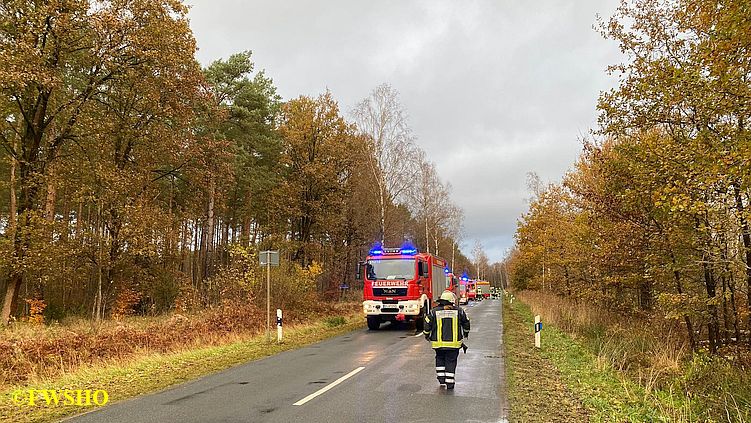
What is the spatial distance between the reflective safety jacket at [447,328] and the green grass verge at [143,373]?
16.4 ft

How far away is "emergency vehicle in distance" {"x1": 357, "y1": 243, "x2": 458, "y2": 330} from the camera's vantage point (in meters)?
19.6

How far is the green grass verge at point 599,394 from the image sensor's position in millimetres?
6703

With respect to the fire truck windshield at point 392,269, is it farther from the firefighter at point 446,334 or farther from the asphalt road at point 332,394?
the firefighter at point 446,334

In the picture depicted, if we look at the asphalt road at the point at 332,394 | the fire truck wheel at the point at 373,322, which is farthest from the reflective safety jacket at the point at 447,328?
the fire truck wheel at the point at 373,322

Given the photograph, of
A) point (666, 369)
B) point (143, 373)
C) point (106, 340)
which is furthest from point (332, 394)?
point (106, 340)

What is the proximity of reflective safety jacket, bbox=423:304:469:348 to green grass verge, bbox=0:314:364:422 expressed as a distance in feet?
16.4

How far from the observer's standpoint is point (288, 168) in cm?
3625

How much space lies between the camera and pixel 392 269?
2003 cm

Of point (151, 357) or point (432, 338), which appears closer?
point (432, 338)

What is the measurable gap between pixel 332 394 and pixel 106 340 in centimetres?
765

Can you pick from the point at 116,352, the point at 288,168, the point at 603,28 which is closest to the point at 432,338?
the point at 116,352

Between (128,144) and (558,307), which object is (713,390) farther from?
(128,144)

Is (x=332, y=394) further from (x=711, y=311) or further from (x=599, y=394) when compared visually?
(x=711, y=311)

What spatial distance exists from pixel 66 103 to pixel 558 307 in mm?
21284
